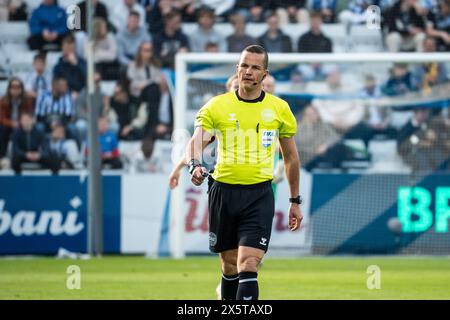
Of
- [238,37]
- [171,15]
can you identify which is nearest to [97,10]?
[171,15]

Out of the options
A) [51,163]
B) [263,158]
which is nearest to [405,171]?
[51,163]

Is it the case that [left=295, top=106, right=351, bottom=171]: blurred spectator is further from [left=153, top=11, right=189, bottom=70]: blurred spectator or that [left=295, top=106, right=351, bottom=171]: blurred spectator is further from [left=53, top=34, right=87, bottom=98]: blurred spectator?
[left=53, top=34, right=87, bottom=98]: blurred spectator

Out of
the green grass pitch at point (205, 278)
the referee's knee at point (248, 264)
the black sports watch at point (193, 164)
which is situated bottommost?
the green grass pitch at point (205, 278)

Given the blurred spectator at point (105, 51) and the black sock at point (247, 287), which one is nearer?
the black sock at point (247, 287)

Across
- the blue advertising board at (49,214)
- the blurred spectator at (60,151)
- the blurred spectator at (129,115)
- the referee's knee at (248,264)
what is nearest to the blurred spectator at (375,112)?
the blurred spectator at (129,115)

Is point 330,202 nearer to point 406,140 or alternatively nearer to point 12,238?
point 406,140

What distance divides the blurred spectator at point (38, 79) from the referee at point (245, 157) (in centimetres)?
1163

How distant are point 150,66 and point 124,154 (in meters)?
1.92

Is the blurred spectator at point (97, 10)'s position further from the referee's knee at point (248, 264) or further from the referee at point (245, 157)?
the referee's knee at point (248, 264)

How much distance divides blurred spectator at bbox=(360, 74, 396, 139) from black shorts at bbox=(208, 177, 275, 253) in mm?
11105

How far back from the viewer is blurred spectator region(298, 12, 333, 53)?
22.0 m

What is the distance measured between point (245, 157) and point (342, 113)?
11.4m

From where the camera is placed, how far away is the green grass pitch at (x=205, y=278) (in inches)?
511

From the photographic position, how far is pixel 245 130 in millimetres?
9625
